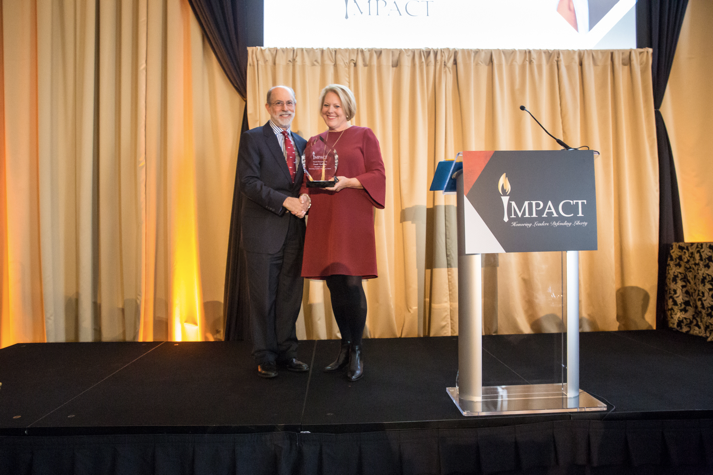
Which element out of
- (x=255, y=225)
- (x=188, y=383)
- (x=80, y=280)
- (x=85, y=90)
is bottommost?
(x=188, y=383)

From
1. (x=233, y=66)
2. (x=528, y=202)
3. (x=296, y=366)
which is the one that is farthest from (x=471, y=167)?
(x=233, y=66)

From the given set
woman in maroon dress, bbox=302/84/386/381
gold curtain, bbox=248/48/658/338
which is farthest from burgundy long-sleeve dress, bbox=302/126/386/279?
gold curtain, bbox=248/48/658/338

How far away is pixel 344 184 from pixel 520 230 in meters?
0.81

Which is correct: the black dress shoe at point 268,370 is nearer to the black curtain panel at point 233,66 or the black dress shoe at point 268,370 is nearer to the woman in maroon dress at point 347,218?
the woman in maroon dress at point 347,218

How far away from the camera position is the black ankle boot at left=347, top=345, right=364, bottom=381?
6.52 ft

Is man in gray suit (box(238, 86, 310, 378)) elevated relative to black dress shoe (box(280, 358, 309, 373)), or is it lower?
elevated

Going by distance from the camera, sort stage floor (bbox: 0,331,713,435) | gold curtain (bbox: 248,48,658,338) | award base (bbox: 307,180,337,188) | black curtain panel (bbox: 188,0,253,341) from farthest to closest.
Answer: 1. gold curtain (bbox: 248,48,658,338)
2. black curtain panel (bbox: 188,0,253,341)
3. award base (bbox: 307,180,337,188)
4. stage floor (bbox: 0,331,713,435)

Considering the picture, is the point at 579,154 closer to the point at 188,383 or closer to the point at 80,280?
the point at 188,383

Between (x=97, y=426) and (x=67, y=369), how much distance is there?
3.24 ft

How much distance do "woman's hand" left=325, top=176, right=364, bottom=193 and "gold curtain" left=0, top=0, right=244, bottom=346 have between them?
1.60 meters

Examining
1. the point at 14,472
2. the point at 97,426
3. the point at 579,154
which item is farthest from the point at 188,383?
the point at 579,154

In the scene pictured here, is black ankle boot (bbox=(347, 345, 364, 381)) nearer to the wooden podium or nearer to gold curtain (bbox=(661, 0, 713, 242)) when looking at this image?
the wooden podium

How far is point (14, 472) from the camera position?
1504mm

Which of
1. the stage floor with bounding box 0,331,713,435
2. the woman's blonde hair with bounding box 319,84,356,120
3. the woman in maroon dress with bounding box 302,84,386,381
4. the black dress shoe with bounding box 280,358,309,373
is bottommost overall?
the stage floor with bounding box 0,331,713,435
